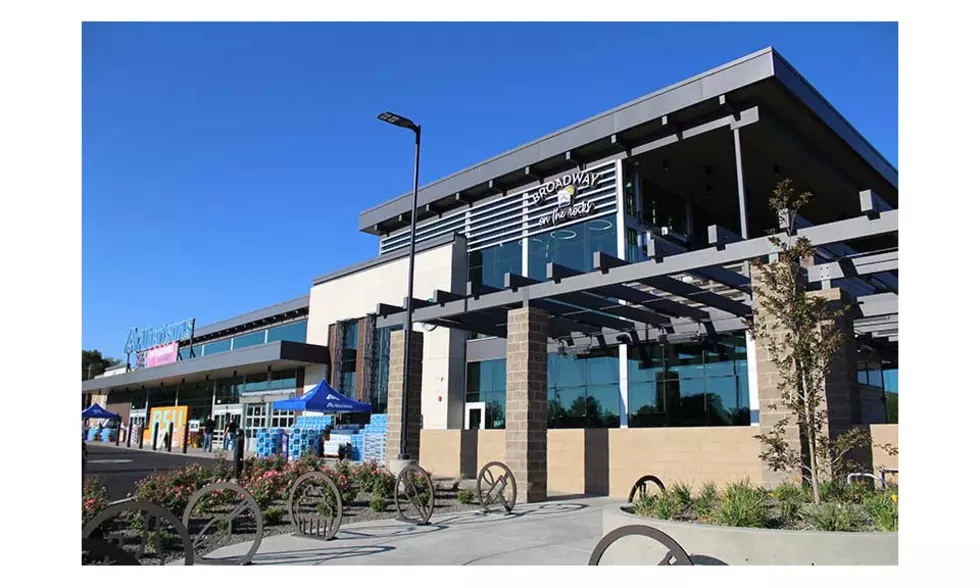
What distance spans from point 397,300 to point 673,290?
1881 centimetres

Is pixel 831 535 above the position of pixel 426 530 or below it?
above

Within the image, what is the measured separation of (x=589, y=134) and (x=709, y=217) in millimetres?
7529

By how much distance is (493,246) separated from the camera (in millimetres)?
28922

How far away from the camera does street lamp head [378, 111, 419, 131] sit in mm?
15143

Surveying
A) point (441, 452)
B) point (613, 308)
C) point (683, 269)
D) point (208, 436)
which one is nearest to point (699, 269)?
point (683, 269)

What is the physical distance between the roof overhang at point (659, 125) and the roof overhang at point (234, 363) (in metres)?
9.32

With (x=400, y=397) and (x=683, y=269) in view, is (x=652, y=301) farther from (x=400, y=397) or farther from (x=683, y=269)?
(x=400, y=397)

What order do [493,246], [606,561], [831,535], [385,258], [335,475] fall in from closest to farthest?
1. [831,535]
2. [606,561]
3. [335,475]
4. [493,246]
5. [385,258]

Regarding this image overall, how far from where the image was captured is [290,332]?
1625 inches

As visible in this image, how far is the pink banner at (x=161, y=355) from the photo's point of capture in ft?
158

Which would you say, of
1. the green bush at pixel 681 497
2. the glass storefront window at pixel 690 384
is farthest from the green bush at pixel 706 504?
the glass storefront window at pixel 690 384

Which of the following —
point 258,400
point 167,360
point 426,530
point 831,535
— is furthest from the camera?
point 167,360
